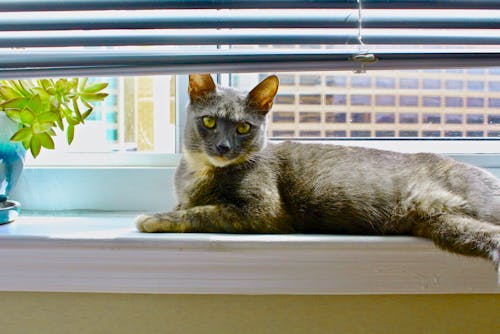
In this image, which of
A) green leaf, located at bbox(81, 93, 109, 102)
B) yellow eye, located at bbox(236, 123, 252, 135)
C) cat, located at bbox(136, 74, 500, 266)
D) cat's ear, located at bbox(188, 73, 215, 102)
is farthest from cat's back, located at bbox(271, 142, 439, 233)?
green leaf, located at bbox(81, 93, 109, 102)

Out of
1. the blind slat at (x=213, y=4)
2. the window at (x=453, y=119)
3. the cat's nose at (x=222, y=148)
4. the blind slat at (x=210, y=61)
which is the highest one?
the blind slat at (x=213, y=4)

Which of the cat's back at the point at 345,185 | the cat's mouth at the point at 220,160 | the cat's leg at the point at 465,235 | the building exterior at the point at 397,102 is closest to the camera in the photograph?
the cat's leg at the point at 465,235

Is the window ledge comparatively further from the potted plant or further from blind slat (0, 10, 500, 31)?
blind slat (0, 10, 500, 31)

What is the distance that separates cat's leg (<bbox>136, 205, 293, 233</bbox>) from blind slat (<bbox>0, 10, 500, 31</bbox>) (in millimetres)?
350

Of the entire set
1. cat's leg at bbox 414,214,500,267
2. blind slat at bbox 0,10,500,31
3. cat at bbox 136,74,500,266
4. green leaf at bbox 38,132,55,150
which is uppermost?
blind slat at bbox 0,10,500,31

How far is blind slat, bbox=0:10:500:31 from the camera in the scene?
954 millimetres

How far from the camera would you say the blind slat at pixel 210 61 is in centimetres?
93

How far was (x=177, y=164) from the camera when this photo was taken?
4.25 feet

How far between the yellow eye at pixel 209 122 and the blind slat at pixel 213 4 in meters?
0.28

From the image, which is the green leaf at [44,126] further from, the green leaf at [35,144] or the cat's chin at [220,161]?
the cat's chin at [220,161]

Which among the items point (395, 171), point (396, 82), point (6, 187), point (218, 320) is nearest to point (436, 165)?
point (395, 171)

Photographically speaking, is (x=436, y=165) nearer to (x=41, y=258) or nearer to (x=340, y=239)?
(x=340, y=239)

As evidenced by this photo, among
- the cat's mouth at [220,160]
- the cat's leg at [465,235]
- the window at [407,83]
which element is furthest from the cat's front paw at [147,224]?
the window at [407,83]

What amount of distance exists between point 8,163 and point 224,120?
0.45 m
